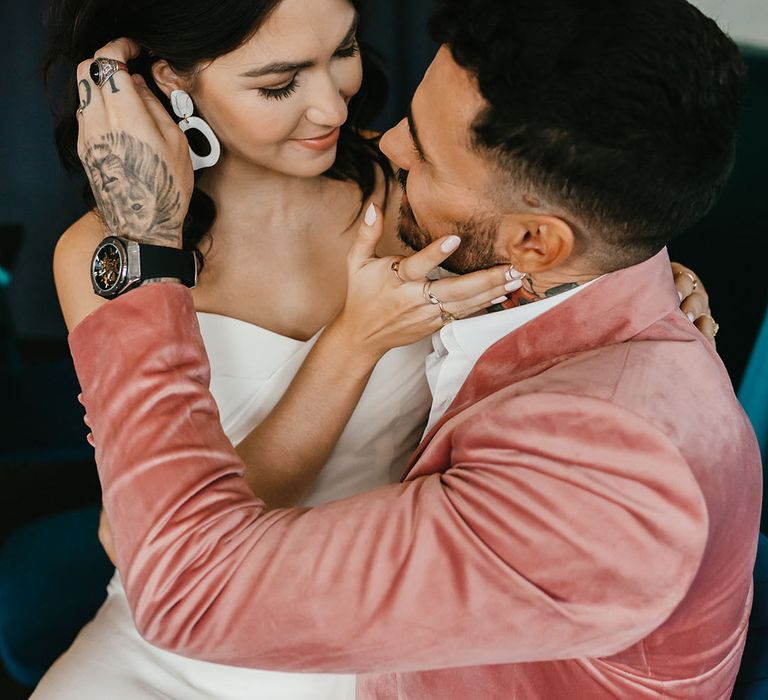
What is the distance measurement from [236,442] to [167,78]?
1.82 ft

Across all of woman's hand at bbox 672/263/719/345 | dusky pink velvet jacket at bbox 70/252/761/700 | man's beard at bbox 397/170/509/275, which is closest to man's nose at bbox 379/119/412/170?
man's beard at bbox 397/170/509/275

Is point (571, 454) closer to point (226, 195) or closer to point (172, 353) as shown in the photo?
point (172, 353)

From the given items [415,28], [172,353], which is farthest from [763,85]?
[172,353]

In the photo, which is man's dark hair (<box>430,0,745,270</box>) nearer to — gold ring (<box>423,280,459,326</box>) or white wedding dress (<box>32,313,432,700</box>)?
gold ring (<box>423,280,459,326</box>)

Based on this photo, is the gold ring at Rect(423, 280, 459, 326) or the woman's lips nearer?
the gold ring at Rect(423, 280, 459, 326)

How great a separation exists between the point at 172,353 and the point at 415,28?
1295mm

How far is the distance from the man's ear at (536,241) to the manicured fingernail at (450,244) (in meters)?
0.06

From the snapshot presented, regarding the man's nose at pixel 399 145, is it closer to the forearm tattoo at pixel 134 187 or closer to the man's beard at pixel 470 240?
the man's beard at pixel 470 240

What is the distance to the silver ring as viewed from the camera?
100 centimetres

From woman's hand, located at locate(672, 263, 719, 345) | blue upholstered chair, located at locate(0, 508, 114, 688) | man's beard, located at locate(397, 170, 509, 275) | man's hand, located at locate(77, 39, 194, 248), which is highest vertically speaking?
man's hand, located at locate(77, 39, 194, 248)

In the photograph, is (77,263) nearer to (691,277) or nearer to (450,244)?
(450,244)

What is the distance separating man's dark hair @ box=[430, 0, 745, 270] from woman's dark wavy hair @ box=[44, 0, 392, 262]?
36cm

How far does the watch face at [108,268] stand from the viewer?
0.95 meters

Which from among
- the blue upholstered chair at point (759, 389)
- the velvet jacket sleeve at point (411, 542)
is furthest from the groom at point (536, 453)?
the blue upholstered chair at point (759, 389)
